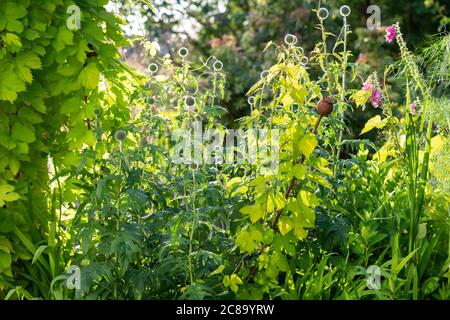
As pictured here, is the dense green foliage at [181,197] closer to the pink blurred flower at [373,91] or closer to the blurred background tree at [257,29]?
the pink blurred flower at [373,91]

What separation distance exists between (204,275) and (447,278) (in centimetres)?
101

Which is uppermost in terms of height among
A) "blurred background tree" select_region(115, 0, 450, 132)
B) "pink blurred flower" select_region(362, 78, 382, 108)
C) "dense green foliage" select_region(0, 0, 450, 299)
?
"blurred background tree" select_region(115, 0, 450, 132)

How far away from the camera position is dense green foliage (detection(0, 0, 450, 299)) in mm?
2596

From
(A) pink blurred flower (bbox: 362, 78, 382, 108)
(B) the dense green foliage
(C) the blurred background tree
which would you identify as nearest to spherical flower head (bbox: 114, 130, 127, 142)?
(B) the dense green foliage

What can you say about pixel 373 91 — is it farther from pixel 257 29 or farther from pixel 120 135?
pixel 257 29

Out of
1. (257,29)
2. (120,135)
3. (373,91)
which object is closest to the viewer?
(120,135)

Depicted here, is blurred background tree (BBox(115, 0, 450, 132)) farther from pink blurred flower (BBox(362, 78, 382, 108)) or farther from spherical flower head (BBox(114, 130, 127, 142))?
spherical flower head (BBox(114, 130, 127, 142))

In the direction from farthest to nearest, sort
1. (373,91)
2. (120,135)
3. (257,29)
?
(257,29) < (373,91) < (120,135)

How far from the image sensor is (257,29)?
10.5 m

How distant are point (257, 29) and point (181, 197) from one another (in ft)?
26.8

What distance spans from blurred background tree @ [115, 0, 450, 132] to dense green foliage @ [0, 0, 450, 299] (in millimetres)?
6492

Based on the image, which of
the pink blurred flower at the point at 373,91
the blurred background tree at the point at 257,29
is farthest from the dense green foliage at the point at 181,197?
the blurred background tree at the point at 257,29

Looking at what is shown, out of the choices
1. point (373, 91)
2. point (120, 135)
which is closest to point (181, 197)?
point (120, 135)

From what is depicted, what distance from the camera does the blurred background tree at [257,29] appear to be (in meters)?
9.95
